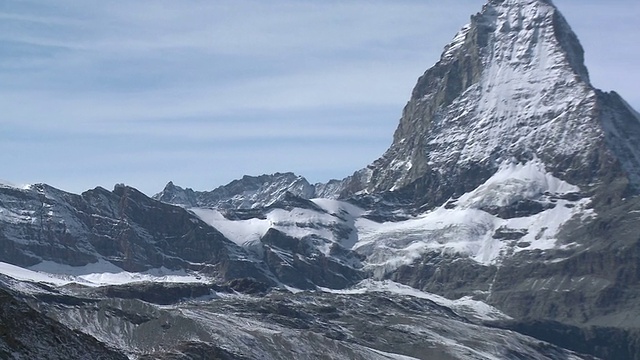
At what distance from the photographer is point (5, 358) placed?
12938 cm

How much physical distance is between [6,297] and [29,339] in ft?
17.4

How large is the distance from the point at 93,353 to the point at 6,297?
9.25m

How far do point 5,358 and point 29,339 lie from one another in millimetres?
6111

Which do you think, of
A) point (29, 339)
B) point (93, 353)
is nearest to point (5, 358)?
point (29, 339)

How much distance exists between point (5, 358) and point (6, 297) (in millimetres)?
10506

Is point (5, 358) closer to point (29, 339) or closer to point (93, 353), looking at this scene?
point (29, 339)

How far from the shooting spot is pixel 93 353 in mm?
143625

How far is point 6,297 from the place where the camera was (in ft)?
456

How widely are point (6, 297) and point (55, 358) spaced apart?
268 inches

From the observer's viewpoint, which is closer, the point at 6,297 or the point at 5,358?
the point at 5,358

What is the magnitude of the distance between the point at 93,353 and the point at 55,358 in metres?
7.54

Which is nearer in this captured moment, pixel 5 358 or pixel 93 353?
pixel 5 358

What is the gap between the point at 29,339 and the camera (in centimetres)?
13538
